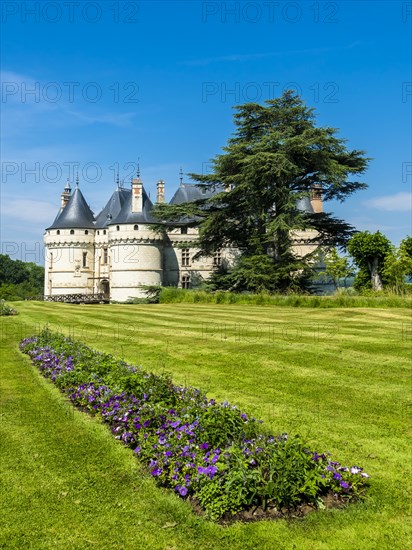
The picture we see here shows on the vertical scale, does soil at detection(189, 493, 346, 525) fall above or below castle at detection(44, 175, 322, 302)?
below

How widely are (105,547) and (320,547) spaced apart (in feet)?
4.30

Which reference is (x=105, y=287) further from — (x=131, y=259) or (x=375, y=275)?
(x=375, y=275)

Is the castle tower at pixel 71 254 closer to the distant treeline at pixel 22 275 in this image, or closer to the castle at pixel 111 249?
the castle at pixel 111 249

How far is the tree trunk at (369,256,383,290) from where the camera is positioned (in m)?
21.6

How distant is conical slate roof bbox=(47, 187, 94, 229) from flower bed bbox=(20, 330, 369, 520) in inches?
1683

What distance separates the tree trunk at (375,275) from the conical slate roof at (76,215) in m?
31.4

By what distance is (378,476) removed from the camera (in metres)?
3.66

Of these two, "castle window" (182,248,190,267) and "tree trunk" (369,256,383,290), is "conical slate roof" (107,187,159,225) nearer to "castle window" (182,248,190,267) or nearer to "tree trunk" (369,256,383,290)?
"castle window" (182,248,190,267)

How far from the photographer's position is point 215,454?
357cm

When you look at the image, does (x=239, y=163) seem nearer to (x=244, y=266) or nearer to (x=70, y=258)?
(x=244, y=266)

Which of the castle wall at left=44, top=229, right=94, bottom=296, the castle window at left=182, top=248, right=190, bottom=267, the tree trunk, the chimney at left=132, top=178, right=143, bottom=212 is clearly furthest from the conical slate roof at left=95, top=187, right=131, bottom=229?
the tree trunk

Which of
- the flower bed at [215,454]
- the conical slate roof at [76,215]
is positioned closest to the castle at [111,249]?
the conical slate roof at [76,215]

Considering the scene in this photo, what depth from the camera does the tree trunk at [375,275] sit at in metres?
21.6

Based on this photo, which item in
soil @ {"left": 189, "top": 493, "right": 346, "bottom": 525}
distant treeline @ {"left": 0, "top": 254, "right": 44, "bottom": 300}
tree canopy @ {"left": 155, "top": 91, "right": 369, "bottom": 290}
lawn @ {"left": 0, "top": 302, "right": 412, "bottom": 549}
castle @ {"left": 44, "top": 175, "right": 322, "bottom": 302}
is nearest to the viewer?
lawn @ {"left": 0, "top": 302, "right": 412, "bottom": 549}
